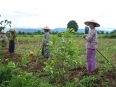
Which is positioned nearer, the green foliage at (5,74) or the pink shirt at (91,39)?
the green foliage at (5,74)

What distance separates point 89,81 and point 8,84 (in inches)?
71.9

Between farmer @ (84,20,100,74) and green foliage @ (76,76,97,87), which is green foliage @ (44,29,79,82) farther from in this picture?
farmer @ (84,20,100,74)

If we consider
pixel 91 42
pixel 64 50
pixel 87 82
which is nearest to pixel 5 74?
pixel 64 50

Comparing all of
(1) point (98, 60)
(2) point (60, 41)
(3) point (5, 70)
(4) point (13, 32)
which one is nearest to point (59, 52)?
(2) point (60, 41)

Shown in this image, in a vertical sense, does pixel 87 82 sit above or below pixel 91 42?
below

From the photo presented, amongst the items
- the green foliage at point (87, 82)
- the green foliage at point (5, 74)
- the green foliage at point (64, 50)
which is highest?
the green foliage at point (64, 50)

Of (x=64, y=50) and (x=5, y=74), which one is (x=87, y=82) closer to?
(x=64, y=50)

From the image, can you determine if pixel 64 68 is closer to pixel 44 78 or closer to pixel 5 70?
pixel 44 78

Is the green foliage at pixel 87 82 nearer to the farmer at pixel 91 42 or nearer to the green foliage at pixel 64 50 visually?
the green foliage at pixel 64 50

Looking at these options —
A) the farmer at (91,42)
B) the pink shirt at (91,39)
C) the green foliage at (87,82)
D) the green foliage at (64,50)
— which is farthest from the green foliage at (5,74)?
the pink shirt at (91,39)

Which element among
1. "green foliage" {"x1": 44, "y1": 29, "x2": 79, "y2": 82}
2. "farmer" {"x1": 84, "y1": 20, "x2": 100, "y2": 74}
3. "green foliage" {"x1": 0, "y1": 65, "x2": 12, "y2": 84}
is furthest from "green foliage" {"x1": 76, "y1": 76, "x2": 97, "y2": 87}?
"green foliage" {"x1": 0, "y1": 65, "x2": 12, "y2": 84}

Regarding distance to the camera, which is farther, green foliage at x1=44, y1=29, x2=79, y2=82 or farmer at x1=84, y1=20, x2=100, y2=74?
farmer at x1=84, y1=20, x2=100, y2=74

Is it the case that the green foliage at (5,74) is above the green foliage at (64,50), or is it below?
below

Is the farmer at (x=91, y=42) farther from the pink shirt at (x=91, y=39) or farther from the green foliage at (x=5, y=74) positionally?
the green foliage at (x=5, y=74)
